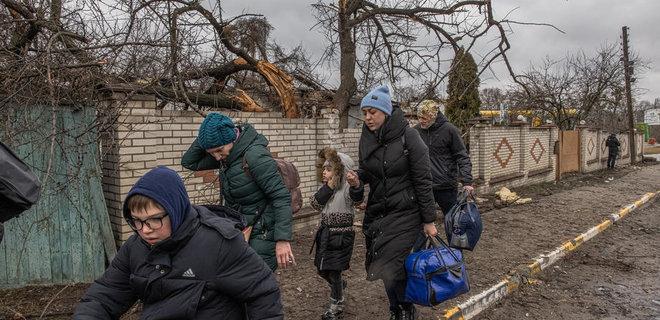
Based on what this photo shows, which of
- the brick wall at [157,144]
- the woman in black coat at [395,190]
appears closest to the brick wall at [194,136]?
the brick wall at [157,144]

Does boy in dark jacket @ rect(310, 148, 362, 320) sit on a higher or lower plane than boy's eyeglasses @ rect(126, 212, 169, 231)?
lower

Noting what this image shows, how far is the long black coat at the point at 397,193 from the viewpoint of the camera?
10.6 ft

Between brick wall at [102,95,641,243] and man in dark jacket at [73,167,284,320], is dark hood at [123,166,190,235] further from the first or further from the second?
brick wall at [102,95,641,243]

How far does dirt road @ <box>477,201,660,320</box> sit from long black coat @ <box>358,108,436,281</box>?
151 centimetres

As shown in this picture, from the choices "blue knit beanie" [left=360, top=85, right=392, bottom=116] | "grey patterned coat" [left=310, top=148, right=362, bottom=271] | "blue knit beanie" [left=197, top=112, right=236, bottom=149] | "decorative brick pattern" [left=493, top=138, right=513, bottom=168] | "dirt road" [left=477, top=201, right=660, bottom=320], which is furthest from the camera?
"decorative brick pattern" [left=493, top=138, right=513, bottom=168]

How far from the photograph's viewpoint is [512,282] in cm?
488

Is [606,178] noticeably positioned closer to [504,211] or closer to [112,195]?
[504,211]

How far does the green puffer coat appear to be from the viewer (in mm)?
2809

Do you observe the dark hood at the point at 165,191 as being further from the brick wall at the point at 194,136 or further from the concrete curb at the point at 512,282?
the brick wall at the point at 194,136

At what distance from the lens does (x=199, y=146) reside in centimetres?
304

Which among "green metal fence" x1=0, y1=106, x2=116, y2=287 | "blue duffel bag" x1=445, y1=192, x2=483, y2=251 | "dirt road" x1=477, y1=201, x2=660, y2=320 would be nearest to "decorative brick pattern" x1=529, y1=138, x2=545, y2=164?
"dirt road" x1=477, y1=201, x2=660, y2=320

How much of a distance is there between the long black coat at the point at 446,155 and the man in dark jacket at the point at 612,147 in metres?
17.8

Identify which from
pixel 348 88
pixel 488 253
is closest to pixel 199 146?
pixel 488 253

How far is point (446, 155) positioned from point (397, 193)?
5.94 feet
